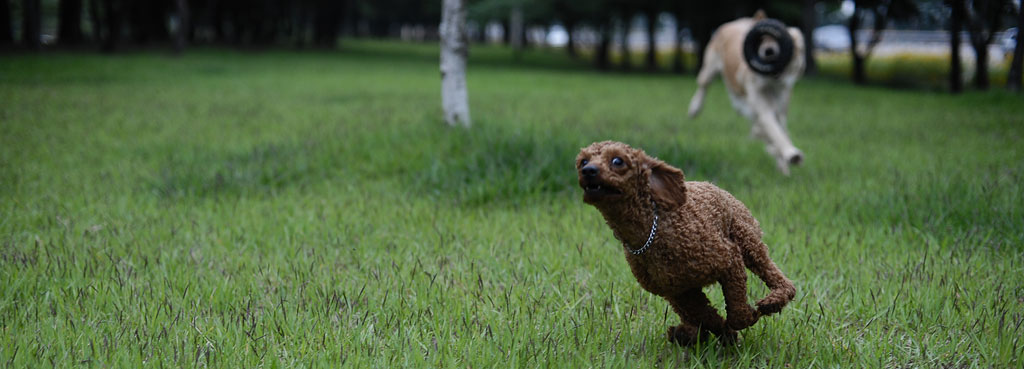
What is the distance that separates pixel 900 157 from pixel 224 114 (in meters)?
9.19

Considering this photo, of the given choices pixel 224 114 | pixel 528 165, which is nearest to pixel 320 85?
pixel 224 114

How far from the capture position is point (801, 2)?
930 inches

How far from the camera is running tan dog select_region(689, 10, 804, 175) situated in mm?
6535

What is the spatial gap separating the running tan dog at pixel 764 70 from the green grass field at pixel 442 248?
1.21ft

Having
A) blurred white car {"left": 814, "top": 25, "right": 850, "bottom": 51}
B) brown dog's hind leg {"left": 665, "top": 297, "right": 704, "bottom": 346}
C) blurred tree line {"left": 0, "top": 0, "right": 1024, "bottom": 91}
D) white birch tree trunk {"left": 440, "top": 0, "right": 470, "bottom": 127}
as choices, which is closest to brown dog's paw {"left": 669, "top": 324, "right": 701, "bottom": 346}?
brown dog's hind leg {"left": 665, "top": 297, "right": 704, "bottom": 346}

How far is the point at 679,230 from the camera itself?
258cm

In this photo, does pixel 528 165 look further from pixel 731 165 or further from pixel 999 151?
pixel 999 151

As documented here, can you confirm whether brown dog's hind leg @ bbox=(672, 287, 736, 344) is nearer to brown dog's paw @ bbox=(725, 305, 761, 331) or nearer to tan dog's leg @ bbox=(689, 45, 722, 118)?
brown dog's paw @ bbox=(725, 305, 761, 331)

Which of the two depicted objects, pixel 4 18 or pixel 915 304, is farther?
pixel 4 18

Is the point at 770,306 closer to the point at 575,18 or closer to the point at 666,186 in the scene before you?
the point at 666,186

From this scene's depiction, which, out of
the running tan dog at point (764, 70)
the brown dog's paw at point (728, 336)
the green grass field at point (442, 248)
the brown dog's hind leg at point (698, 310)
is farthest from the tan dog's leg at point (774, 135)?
the brown dog's hind leg at point (698, 310)

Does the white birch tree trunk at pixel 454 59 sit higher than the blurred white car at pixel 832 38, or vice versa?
the blurred white car at pixel 832 38

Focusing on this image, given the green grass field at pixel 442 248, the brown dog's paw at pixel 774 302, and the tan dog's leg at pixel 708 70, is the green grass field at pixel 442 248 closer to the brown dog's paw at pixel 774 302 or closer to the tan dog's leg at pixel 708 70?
the brown dog's paw at pixel 774 302

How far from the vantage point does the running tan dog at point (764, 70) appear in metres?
6.54
